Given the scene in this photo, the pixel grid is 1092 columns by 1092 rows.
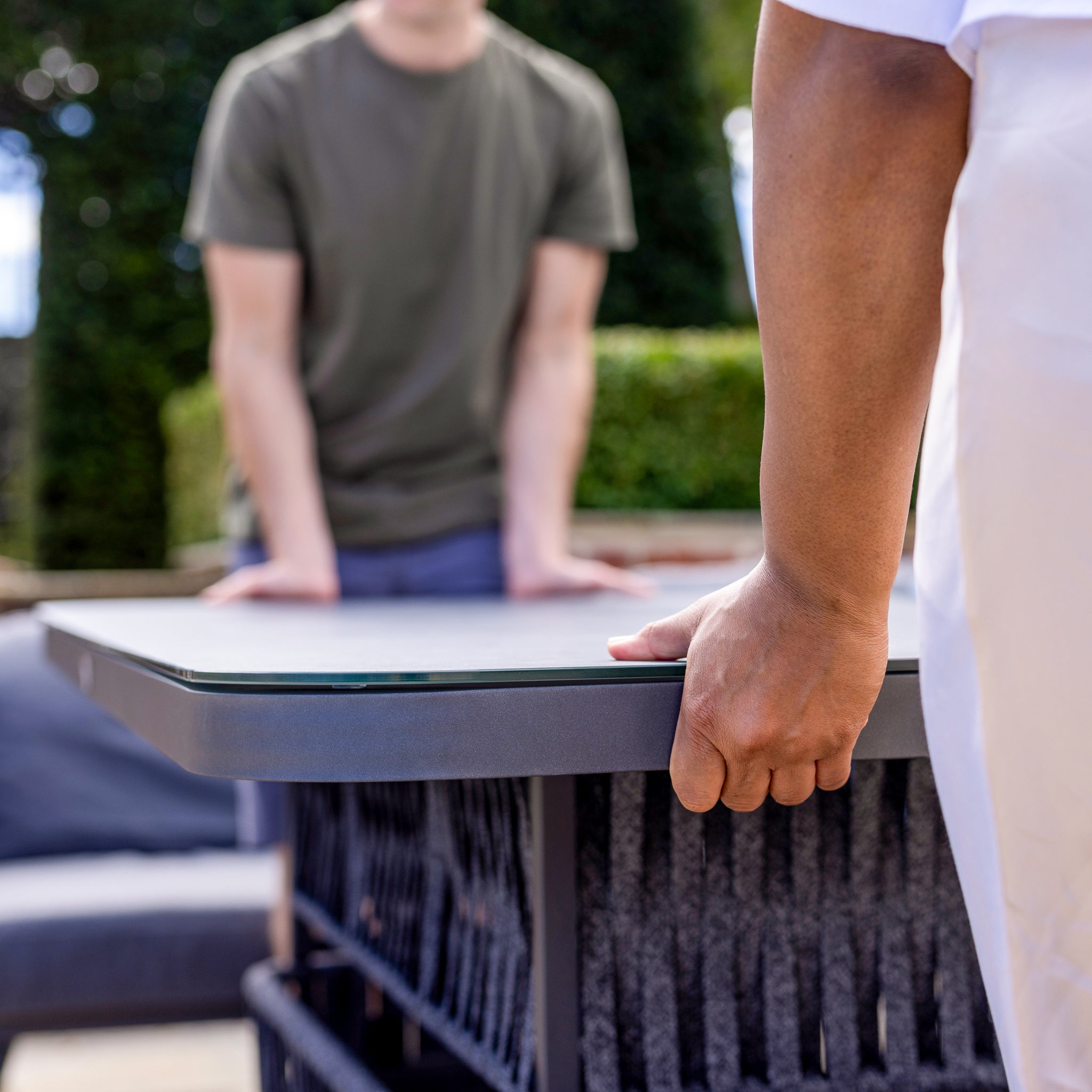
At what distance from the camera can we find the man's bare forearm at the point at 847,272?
0.61 m

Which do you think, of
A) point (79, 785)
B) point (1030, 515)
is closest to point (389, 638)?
point (1030, 515)

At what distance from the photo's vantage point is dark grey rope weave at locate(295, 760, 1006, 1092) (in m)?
0.80

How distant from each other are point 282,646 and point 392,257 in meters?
1.15

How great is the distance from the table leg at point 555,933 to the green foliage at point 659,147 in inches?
302

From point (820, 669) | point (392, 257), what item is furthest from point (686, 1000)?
point (392, 257)

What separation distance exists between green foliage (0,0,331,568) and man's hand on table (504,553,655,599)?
7.62 metres

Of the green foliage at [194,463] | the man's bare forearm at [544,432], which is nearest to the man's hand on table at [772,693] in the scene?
the man's bare forearm at [544,432]

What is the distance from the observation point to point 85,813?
2.56 m

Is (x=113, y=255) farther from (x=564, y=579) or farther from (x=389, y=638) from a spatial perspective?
(x=389, y=638)

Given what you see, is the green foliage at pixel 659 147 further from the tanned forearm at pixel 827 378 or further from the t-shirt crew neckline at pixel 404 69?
the tanned forearm at pixel 827 378

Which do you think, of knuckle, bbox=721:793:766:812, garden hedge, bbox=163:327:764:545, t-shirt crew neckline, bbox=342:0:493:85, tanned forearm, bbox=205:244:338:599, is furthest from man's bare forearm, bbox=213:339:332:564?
garden hedge, bbox=163:327:764:545

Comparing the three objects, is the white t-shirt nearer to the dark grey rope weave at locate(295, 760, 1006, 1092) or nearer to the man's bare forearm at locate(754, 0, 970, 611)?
the man's bare forearm at locate(754, 0, 970, 611)

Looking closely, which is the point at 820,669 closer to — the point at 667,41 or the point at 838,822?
the point at 838,822

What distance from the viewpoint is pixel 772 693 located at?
2.06ft
